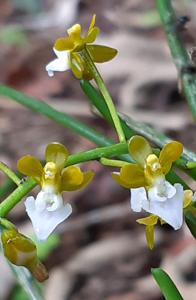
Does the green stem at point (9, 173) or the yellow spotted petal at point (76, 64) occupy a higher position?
the yellow spotted petal at point (76, 64)

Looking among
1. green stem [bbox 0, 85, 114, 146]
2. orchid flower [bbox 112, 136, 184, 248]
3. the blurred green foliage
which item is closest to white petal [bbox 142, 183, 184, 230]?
orchid flower [bbox 112, 136, 184, 248]

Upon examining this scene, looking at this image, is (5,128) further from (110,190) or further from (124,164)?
(124,164)

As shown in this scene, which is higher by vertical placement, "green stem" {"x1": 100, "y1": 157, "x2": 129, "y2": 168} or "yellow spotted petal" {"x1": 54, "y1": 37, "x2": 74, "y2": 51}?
"yellow spotted petal" {"x1": 54, "y1": 37, "x2": 74, "y2": 51}

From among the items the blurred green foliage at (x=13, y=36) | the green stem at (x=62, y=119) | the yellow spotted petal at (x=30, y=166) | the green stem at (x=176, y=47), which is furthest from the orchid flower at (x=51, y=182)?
the blurred green foliage at (x=13, y=36)

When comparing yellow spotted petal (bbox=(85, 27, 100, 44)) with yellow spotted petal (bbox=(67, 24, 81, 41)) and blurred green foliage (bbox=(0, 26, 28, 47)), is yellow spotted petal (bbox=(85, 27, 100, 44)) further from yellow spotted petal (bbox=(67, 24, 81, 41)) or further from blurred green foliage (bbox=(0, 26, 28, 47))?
blurred green foliage (bbox=(0, 26, 28, 47))

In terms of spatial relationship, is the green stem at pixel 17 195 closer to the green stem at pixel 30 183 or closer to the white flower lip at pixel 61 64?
the green stem at pixel 30 183

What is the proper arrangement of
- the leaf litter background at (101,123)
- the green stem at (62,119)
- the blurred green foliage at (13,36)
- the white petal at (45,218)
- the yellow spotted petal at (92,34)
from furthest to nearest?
the blurred green foliage at (13,36)
the leaf litter background at (101,123)
the green stem at (62,119)
the yellow spotted petal at (92,34)
the white petal at (45,218)

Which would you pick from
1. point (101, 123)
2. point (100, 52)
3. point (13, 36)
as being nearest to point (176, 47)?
point (100, 52)
